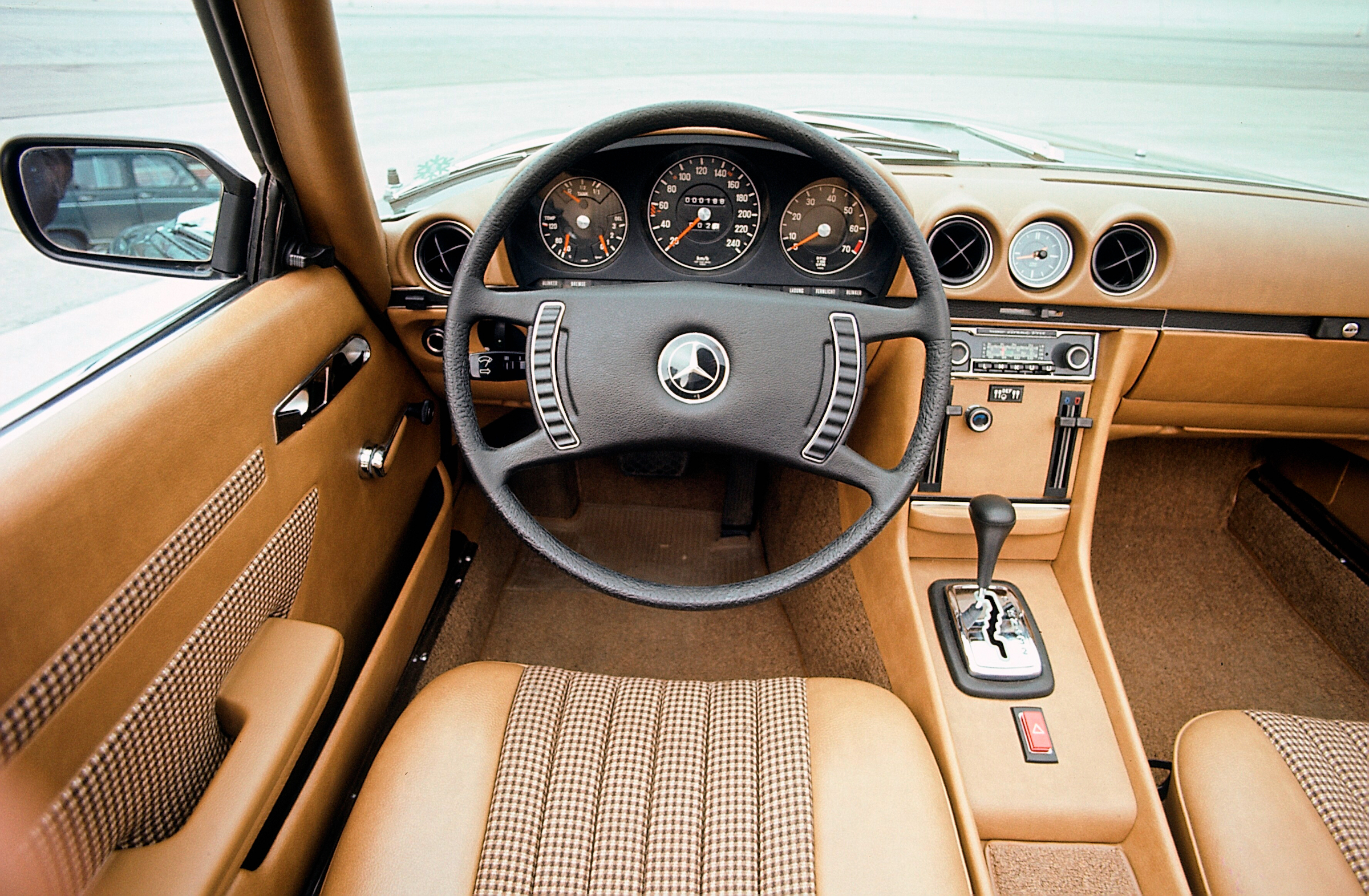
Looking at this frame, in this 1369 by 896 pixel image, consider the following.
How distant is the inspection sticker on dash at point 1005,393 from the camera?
169cm

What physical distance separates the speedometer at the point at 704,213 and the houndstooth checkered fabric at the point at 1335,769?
1191 millimetres

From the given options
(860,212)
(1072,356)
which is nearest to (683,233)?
(860,212)

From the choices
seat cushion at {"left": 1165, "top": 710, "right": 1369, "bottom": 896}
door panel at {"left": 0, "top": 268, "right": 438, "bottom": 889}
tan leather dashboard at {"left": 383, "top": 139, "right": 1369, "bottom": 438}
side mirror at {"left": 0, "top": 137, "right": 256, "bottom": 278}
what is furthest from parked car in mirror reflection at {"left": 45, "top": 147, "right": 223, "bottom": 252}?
seat cushion at {"left": 1165, "top": 710, "right": 1369, "bottom": 896}

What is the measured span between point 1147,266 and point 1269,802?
103 cm

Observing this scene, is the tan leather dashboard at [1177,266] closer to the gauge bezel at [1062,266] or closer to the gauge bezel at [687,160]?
the gauge bezel at [1062,266]

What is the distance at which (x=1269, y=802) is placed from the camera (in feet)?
3.71

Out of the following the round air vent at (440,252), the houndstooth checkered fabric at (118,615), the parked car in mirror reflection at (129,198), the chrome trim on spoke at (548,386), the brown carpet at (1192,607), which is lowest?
the brown carpet at (1192,607)

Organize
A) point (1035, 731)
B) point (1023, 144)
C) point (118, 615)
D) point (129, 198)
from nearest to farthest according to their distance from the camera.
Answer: point (118, 615) < point (129, 198) < point (1035, 731) < point (1023, 144)

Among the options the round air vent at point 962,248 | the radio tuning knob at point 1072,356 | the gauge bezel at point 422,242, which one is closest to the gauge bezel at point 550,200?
Result: the gauge bezel at point 422,242

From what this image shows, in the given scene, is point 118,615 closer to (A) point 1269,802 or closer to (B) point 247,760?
(B) point 247,760

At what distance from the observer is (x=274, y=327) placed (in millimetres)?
1246

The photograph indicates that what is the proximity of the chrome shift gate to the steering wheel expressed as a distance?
0.50 metres

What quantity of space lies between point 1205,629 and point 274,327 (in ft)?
8.21

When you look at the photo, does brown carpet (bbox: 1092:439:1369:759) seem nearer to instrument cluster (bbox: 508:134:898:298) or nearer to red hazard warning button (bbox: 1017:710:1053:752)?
red hazard warning button (bbox: 1017:710:1053:752)
